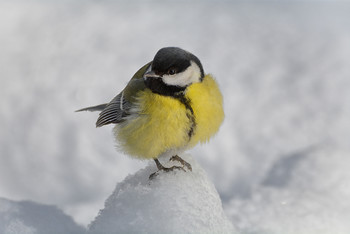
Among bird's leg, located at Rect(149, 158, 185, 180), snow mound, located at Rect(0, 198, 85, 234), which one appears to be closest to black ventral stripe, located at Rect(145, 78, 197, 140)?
bird's leg, located at Rect(149, 158, 185, 180)

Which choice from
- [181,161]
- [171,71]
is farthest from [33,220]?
[171,71]

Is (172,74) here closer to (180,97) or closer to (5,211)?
(180,97)

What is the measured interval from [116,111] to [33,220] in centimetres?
62

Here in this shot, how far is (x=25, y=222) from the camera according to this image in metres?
1.96

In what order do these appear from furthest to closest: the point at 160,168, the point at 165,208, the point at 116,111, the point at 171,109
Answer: the point at 116,111
the point at 160,168
the point at 171,109
the point at 165,208

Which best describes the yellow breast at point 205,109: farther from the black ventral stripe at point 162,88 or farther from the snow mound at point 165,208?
the snow mound at point 165,208

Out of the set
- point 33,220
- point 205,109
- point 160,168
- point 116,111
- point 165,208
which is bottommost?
point 165,208

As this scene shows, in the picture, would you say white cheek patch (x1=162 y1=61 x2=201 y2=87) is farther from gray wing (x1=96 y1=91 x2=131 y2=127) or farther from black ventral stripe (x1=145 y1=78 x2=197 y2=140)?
gray wing (x1=96 y1=91 x2=131 y2=127)

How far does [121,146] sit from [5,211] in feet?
1.88

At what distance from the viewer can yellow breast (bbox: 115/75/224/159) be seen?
1984 millimetres

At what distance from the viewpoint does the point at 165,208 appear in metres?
1.71

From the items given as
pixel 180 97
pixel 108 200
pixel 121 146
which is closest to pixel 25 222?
pixel 108 200

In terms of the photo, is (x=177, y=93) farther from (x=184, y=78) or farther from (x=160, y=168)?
(x=160, y=168)

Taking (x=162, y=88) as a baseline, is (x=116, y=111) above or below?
above
